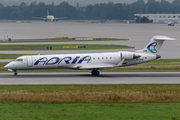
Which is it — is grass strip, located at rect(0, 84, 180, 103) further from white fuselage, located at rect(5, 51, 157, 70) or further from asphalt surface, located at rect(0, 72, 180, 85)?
white fuselage, located at rect(5, 51, 157, 70)

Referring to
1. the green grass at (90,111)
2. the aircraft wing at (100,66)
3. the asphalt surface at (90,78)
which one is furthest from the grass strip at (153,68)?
the green grass at (90,111)

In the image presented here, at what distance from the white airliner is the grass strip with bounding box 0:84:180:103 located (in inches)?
323

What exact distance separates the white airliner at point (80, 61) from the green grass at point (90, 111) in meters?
17.5

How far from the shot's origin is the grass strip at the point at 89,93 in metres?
26.8

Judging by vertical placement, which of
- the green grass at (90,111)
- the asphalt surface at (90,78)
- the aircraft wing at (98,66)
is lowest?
the asphalt surface at (90,78)

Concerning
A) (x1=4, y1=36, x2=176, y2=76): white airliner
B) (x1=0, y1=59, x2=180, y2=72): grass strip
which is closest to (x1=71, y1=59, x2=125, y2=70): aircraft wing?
(x1=4, y1=36, x2=176, y2=76): white airliner

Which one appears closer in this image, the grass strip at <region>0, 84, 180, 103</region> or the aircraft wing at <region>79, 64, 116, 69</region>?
the grass strip at <region>0, 84, 180, 103</region>

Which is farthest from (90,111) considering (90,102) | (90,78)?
(90,78)

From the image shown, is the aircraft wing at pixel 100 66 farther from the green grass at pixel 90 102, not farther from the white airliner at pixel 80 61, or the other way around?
the green grass at pixel 90 102

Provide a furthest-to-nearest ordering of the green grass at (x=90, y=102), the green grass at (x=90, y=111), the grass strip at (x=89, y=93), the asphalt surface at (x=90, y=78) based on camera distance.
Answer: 1. the asphalt surface at (x=90, y=78)
2. the grass strip at (x=89, y=93)
3. the green grass at (x=90, y=102)
4. the green grass at (x=90, y=111)

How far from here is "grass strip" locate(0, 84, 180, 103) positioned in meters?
26.8

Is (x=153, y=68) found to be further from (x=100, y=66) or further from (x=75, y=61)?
(x=75, y=61)

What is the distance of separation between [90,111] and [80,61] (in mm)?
20670

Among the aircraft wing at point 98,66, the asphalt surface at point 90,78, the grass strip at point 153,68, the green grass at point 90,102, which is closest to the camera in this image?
the green grass at point 90,102
